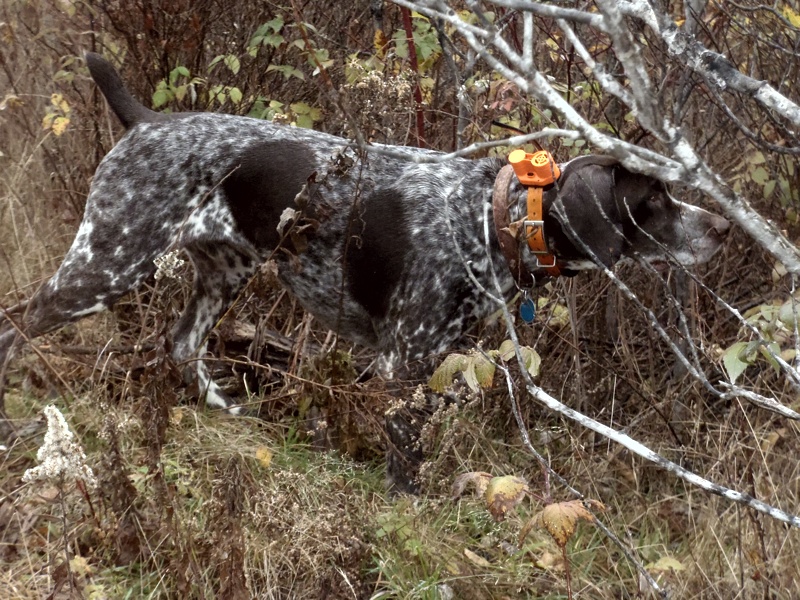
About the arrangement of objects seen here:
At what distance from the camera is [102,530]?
3.29 metres

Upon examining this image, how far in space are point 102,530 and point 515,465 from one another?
65.6 inches

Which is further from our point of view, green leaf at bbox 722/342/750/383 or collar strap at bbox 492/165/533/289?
collar strap at bbox 492/165/533/289

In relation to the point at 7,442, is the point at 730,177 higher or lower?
higher

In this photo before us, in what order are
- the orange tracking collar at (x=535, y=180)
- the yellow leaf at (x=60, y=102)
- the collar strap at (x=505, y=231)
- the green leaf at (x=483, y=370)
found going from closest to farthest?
the green leaf at (x=483, y=370) < the orange tracking collar at (x=535, y=180) < the collar strap at (x=505, y=231) < the yellow leaf at (x=60, y=102)

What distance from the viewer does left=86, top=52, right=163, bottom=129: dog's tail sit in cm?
409

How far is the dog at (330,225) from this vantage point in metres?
3.85

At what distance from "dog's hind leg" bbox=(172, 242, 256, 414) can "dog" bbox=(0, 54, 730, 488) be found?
0.34ft

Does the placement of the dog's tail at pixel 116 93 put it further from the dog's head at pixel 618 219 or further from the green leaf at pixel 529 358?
the green leaf at pixel 529 358

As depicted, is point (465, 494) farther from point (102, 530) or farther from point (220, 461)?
point (102, 530)

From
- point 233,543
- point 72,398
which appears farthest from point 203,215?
point 233,543

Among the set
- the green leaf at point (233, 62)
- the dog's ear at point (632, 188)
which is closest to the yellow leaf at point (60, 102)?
the green leaf at point (233, 62)

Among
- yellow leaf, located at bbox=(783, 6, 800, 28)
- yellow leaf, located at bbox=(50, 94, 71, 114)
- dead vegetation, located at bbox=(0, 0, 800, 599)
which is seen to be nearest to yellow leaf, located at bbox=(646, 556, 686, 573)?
dead vegetation, located at bbox=(0, 0, 800, 599)

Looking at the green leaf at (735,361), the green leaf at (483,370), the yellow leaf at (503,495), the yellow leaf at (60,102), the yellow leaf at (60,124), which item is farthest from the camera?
the yellow leaf at (60,102)

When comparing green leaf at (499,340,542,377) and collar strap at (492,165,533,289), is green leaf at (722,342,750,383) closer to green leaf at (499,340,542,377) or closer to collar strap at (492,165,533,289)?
green leaf at (499,340,542,377)
